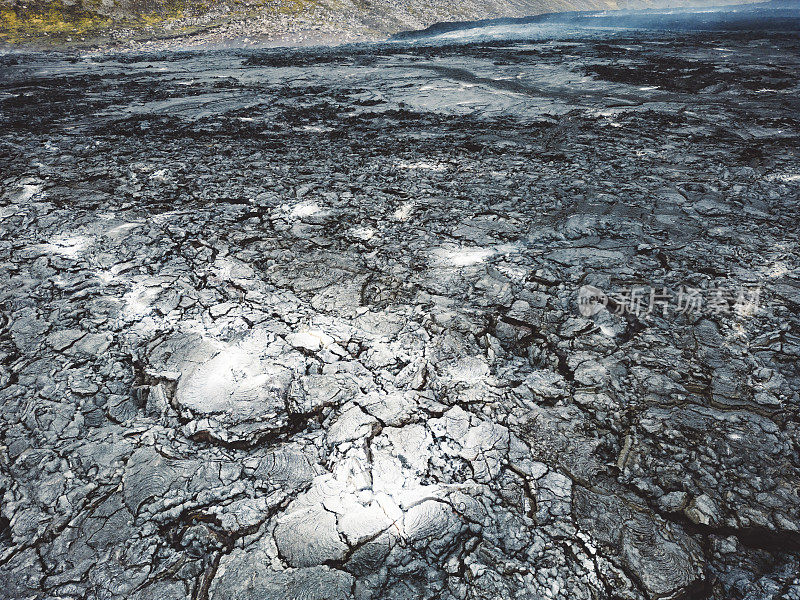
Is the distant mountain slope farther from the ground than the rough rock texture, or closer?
farther from the ground

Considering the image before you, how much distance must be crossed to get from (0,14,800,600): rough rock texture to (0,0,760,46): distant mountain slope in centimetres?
1502

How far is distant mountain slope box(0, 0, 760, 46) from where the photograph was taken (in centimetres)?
1439

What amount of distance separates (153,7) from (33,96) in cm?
1525

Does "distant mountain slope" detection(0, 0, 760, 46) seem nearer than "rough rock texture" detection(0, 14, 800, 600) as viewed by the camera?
No

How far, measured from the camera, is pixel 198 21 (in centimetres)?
1652

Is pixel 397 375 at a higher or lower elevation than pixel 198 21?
lower

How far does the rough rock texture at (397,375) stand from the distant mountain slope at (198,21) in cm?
1502

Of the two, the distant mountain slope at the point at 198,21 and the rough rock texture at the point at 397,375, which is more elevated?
the distant mountain slope at the point at 198,21

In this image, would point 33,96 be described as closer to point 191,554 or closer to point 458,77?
point 458,77

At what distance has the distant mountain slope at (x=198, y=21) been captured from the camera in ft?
47.2

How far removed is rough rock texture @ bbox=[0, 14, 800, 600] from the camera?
1099 millimetres

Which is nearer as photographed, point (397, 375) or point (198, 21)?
point (397, 375)

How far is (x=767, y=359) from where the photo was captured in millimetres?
1646

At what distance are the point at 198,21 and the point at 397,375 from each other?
20824 mm
